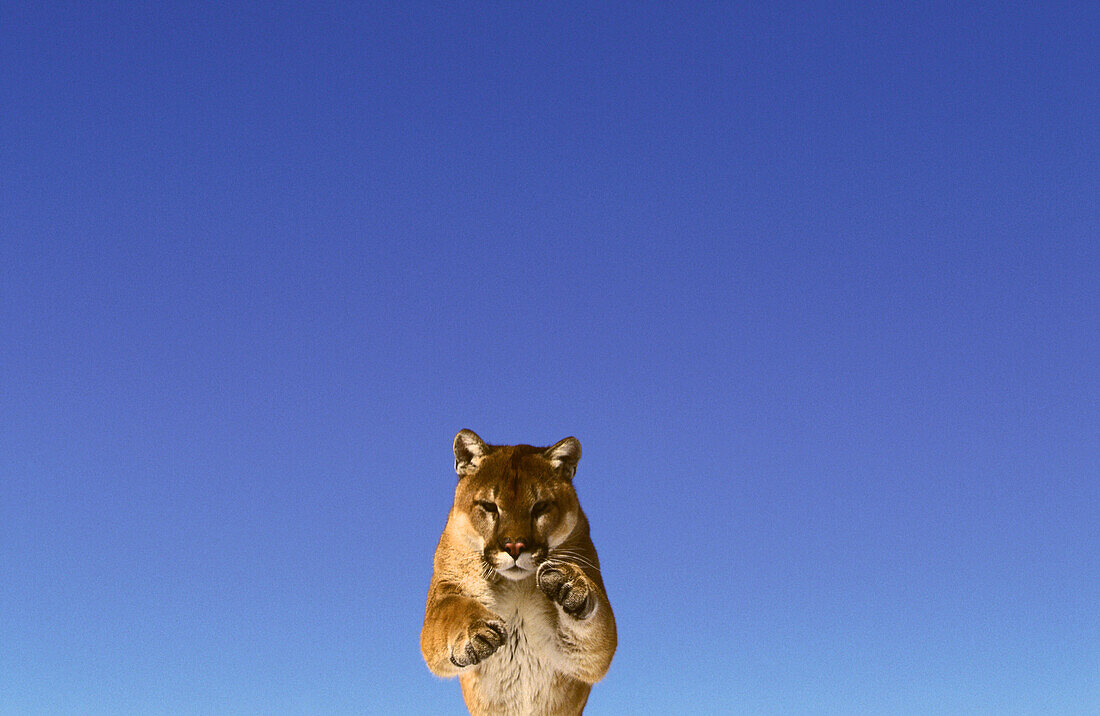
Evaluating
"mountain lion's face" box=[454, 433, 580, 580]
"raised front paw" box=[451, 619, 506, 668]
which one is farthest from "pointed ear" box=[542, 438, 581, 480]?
"raised front paw" box=[451, 619, 506, 668]

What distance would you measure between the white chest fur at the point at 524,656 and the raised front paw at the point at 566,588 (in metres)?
0.44

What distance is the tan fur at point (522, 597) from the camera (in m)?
10.9

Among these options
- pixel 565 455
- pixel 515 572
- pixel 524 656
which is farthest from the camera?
pixel 565 455

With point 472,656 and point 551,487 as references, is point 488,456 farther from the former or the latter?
point 472,656

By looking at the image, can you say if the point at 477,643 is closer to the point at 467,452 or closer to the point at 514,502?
the point at 514,502

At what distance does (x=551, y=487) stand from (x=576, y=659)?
1.81m

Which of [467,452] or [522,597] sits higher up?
[467,452]

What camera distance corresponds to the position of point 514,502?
11281 millimetres

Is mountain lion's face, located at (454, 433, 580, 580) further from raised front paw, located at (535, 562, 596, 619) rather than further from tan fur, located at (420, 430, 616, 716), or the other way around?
raised front paw, located at (535, 562, 596, 619)

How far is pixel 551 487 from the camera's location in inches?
455

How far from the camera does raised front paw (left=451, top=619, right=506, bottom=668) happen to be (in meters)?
10.5

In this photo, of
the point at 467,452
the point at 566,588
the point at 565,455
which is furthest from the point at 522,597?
the point at 467,452

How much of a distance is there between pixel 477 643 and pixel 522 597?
952mm

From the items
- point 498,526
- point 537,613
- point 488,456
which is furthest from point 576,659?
point 488,456
